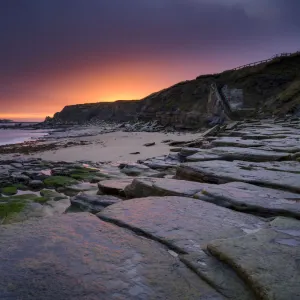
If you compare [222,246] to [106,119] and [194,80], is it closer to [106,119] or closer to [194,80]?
[194,80]

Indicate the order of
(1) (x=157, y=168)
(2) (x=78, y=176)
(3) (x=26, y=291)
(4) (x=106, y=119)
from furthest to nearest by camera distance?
(4) (x=106, y=119), (2) (x=78, y=176), (1) (x=157, y=168), (3) (x=26, y=291)

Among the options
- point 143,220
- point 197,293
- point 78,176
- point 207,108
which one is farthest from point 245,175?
point 207,108

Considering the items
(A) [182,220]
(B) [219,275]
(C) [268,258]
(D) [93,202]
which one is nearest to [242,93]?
(D) [93,202]

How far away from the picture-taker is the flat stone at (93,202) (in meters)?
4.66

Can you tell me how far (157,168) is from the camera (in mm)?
8898

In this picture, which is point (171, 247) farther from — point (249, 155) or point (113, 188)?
point (249, 155)

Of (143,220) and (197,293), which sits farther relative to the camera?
(143,220)

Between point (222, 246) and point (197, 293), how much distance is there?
19.3 inches

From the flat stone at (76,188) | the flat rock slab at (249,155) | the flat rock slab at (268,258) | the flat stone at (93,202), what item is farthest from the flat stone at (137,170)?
the flat rock slab at (268,258)

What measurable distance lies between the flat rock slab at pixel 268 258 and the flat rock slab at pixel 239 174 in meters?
1.62

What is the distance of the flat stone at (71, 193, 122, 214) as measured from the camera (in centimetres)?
466

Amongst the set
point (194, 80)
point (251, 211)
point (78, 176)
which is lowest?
point (78, 176)

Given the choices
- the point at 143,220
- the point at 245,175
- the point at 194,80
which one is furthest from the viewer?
the point at 194,80

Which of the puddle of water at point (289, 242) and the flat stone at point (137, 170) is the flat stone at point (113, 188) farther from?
the puddle of water at point (289, 242)
